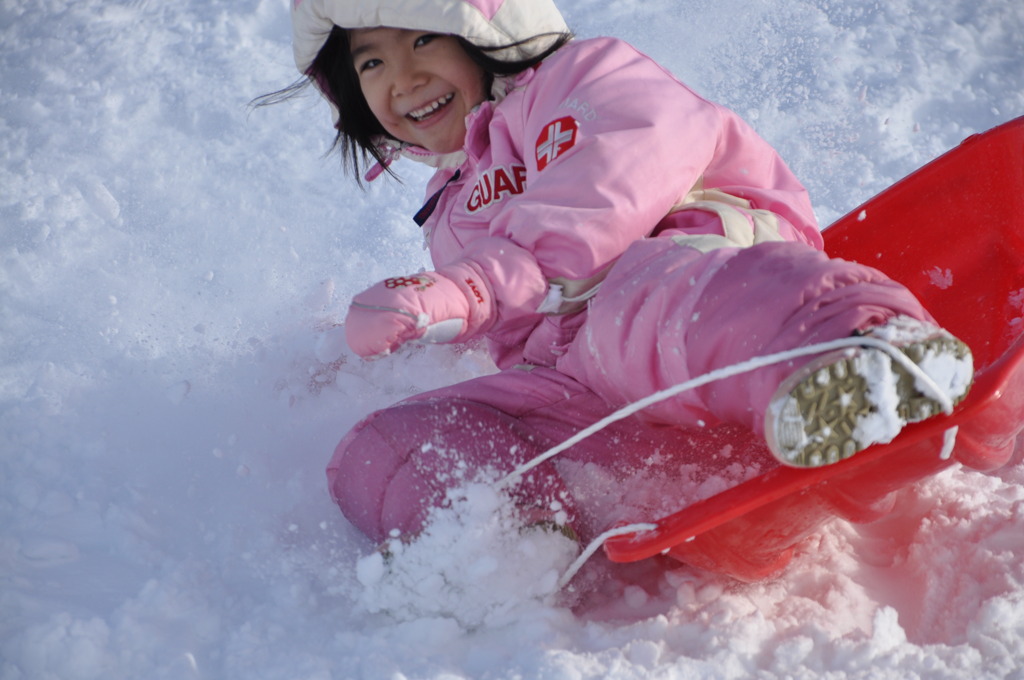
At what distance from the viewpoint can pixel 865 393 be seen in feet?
2.45

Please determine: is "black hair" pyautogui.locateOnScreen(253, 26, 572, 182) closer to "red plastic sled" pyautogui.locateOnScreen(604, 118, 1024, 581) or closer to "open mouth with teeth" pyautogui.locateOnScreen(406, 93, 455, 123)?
"open mouth with teeth" pyautogui.locateOnScreen(406, 93, 455, 123)

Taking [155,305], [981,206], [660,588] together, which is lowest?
[155,305]

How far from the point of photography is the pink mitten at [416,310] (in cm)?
105

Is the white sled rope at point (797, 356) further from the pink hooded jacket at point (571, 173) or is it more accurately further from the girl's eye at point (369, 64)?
the girl's eye at point (369, 64)

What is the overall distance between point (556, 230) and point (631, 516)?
38 centimetres

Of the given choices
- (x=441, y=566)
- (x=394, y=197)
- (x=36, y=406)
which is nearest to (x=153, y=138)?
(x=394, y=197)

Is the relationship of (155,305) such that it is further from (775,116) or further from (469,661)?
(775,116)

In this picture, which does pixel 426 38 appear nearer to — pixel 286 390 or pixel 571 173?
pixel 571 173

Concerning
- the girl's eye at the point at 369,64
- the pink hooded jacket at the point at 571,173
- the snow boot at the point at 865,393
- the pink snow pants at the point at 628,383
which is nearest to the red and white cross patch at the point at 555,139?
the pink hooded jacket at the point at 571,173

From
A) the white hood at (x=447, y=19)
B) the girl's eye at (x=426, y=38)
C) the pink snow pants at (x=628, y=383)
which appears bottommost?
the pink snow pants at (x=628, y=383)

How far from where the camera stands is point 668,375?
3.16ft

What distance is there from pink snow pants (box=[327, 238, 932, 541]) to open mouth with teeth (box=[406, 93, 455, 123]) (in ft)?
1.60

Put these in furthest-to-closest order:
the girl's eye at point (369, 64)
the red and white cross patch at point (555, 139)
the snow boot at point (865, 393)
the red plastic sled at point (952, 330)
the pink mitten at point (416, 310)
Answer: the girl's eye at point (369, 64), the red and white cross patch at point (555, 139), the pink mitten at point (416, 310), the red plastic sled at point (952, 330), the snow boot at point (865, 393)

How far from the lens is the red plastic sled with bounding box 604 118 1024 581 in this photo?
858mm
